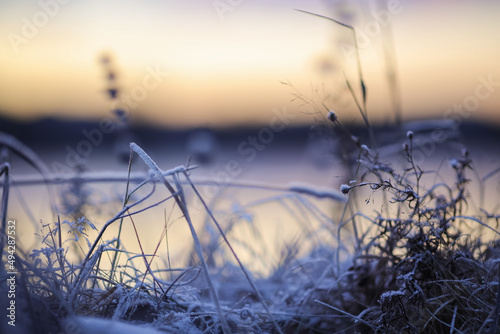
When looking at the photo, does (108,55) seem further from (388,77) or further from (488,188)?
(488,188)

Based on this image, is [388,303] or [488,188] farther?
[488,188]

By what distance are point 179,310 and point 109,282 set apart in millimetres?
201

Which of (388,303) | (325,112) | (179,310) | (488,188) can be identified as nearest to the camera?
(388,303)

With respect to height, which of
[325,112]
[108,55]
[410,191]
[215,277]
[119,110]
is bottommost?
[215,277]

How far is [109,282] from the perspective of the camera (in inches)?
42.1

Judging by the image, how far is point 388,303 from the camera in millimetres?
989

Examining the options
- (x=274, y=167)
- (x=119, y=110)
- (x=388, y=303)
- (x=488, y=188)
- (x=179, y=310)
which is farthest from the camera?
(x=274, y=167)

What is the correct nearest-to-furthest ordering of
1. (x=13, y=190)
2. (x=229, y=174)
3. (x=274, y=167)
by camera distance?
(x=13, y=190) → (x=229, y=174) → (x=274, y=167)

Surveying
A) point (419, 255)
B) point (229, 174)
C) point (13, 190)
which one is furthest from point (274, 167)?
point (419, 255)

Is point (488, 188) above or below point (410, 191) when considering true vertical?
below

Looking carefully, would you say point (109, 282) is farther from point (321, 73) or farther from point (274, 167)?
point (274, 167)

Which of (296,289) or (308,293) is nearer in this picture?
(308,293)

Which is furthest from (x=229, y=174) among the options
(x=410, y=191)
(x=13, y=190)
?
(x=410, y=191)

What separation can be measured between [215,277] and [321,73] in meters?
1.02
